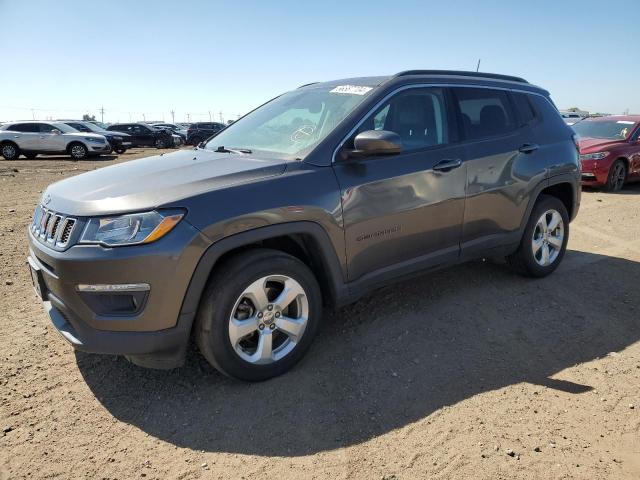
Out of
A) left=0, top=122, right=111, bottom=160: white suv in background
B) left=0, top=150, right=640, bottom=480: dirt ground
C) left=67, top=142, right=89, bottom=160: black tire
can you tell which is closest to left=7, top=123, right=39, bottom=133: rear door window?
left=0, top=122, right=111, bottom=160: white suv in background

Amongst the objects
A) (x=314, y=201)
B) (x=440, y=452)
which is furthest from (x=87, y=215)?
(x=440, y=452)

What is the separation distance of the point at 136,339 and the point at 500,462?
6.28 ft

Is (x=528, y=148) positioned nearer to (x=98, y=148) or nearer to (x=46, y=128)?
(x=98, y=148)

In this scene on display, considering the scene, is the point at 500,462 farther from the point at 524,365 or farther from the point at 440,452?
the point at 524,365

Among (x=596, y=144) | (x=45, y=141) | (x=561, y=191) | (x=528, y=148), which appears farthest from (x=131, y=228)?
(x=45, y=141)

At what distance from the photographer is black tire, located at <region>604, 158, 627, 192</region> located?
387 inches

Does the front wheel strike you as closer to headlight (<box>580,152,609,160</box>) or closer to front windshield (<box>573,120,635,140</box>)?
front windshield (<box>573,120,635,140</box>)

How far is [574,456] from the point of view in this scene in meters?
2.36

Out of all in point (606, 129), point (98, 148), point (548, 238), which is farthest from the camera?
point (98, 148)

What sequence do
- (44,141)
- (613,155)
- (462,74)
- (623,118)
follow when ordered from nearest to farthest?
1. (462,74)
2. (613,155)
3. (623,118)
4. (44,141)

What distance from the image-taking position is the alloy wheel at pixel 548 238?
460cm

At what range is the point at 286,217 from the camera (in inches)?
112

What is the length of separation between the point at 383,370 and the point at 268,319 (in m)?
0.83

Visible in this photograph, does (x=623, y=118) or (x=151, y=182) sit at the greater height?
(x=623, y=118)
